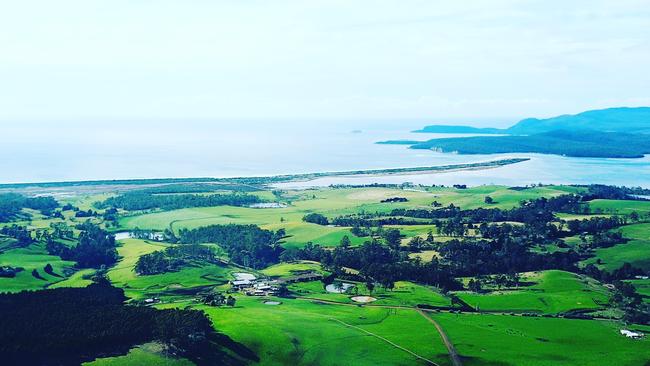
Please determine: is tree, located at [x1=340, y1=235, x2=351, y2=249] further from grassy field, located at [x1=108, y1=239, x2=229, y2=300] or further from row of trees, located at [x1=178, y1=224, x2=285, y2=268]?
grassy field, located at [x1=108, y1=239, x2=229, y2=300]

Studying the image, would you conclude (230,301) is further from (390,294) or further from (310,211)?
(310,211)

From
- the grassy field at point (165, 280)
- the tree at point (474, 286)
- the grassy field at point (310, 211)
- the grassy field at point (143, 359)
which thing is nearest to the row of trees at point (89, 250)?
the grassy field at point (165, 280)

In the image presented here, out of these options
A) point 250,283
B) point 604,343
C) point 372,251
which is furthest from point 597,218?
point 250,283

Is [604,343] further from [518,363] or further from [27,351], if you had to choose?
[27,351]

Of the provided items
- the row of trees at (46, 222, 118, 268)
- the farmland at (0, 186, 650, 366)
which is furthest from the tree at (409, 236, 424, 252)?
the row of trees at (46, 222, 118, 268)

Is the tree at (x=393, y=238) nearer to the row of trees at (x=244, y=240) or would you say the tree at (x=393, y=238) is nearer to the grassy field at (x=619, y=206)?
the row of trees at (x=244, y=240)
